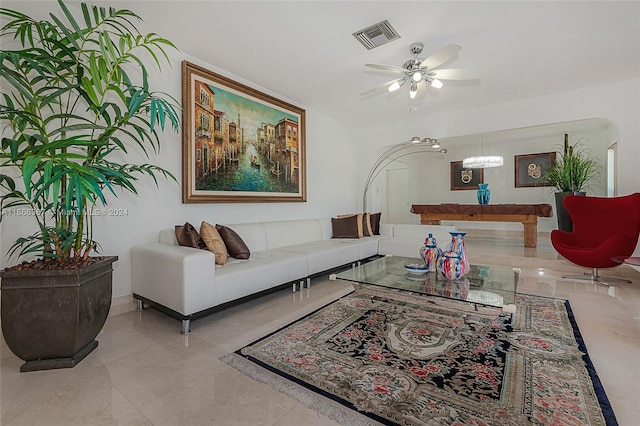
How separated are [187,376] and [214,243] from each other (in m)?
1.27

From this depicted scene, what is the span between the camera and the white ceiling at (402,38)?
2482 millimetres

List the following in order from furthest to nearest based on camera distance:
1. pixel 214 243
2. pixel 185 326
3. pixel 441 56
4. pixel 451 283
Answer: pixel 214 243 < pixel 441 56 < pixel 451 283 < pixel 185 326

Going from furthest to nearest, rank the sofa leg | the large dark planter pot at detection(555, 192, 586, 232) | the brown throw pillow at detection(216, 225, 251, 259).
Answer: the large dark planter pot at detection(555, 192, 586, 232) → the brown throw pillow at detection(216, 225, 251, 259) → the sofa leg

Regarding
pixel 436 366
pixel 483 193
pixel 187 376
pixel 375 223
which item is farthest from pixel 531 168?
pixel 187 376

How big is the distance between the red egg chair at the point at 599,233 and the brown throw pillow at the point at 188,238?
4.23 m

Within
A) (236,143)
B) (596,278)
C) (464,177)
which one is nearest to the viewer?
(596,278)

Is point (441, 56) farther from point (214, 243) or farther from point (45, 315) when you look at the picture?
point (45, 315)

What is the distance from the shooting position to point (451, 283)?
239 cm

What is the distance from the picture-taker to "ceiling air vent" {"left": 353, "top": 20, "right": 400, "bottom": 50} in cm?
269

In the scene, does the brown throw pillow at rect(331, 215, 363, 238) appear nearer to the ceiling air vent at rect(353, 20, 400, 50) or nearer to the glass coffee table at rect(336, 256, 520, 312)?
the glass coffee table at rect(336, 256, 520, 312)

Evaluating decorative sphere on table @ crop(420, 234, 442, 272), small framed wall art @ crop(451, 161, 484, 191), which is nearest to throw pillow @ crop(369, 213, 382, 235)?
decorative sphere on table @ crop(420, 234, 442, 272)

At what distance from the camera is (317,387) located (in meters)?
1.58

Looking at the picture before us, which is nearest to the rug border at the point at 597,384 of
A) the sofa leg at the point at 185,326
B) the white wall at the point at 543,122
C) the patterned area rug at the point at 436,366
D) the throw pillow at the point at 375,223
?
the patterned area rug at the point at 436,366

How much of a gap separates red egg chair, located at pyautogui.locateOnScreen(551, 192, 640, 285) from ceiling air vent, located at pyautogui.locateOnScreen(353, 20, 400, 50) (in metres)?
3.25
